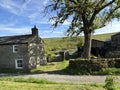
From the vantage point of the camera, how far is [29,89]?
16.8 m

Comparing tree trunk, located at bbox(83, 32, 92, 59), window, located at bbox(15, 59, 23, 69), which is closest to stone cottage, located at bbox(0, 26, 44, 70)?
window, located at bbox(15, 59, 23, 69)

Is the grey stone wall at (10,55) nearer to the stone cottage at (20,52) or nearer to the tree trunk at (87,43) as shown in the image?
the stone cottage at (20,52)

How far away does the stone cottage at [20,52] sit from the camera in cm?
4156

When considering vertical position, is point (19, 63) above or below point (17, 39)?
below

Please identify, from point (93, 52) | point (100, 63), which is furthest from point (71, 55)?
point (100, 63)

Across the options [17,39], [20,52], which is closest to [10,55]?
[20,52]

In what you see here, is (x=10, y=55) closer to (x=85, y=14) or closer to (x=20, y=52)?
(x=20, y=52)

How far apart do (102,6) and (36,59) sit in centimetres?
1567

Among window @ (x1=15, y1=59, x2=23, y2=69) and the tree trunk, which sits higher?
the tree trunk

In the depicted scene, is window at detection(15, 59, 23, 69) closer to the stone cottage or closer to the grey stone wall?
the stone cottage

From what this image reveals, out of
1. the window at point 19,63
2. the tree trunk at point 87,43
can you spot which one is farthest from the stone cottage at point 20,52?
the tree trunk at point 87,43

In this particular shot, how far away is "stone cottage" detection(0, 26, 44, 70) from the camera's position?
41.6m

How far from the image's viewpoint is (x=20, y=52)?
138 feet

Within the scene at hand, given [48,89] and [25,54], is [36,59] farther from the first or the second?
[48,89]
